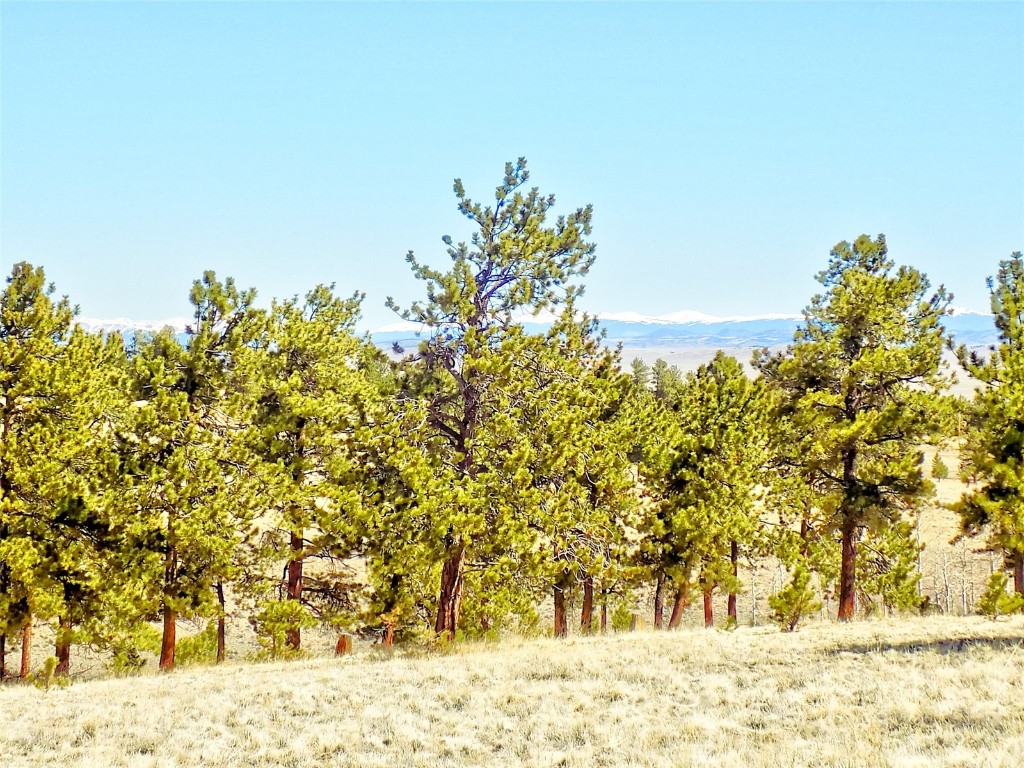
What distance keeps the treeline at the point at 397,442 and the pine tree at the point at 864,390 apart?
0.08 metres

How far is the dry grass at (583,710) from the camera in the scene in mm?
11375

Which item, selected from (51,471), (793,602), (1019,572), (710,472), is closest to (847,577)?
(793,602)

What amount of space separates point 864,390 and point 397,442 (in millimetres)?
14565

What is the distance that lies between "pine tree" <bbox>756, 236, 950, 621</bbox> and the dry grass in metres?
6.88

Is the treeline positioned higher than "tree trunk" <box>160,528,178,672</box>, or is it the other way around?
the treeline

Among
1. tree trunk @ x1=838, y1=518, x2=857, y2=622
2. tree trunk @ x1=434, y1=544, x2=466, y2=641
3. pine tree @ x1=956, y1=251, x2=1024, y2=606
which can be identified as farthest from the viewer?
tree trunk @ x1=838, y1=518, x2=857, y2=622

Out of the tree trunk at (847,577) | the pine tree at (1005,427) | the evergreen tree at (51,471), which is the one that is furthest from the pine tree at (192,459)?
the pine tree at (1005,427)

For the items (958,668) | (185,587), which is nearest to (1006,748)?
(958,668)

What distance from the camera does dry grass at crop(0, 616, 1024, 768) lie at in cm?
1138

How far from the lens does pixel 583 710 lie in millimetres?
14023

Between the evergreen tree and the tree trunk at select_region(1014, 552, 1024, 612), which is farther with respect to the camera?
the tree trunk at select_region(1014, 552, 1024, 612)

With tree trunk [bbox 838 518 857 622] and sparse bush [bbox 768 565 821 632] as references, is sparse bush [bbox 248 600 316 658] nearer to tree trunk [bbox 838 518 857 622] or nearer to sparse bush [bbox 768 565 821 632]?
sparse bush [bbox 768 565 821 632]

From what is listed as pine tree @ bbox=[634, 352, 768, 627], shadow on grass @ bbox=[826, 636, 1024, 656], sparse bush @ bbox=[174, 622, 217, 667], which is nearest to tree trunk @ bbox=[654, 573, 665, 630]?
pine tree @ bbox=[634, 352, 768, 627]

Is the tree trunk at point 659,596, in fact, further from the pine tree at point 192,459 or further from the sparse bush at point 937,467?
the pine tree at point 192,459
